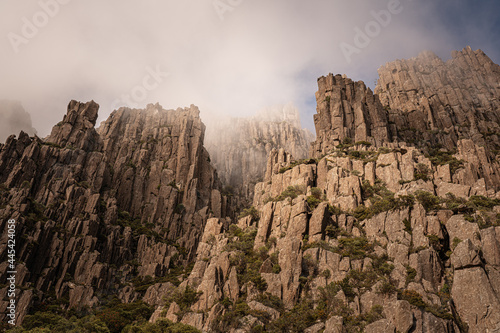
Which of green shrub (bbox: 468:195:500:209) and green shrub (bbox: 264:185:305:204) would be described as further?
green shrub (bbox: 264:185:305:204)

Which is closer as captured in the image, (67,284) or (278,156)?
(67,284)

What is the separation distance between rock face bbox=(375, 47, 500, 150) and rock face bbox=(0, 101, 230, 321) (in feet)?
233

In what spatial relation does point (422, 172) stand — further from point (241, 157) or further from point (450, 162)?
point (241, 157)

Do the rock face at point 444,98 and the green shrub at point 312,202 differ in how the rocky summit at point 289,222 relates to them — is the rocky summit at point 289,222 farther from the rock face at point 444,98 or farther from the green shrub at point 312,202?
the green shrub at point 312,202

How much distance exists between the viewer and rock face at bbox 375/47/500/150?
324 feet

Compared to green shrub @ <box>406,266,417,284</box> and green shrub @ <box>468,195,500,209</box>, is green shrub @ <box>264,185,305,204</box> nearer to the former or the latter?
green shrub @ <box>406,266,417,284</box>

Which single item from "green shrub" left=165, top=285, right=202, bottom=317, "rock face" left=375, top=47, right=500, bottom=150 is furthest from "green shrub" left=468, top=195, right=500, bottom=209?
"green shrub" left=165, top=285, right=202, bottom=317

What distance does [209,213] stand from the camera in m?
120

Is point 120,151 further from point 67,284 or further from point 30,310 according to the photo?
point 30,310

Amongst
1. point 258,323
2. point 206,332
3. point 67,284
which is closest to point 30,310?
point 67,284

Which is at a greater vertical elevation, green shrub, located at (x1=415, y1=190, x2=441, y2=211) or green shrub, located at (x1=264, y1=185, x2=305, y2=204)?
green shrub, located at (x1=264, y1=185, x2=305, y2=204)

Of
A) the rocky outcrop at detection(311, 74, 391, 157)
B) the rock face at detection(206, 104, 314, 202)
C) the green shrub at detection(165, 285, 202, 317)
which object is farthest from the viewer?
the rock face at detection(206, 104, 314, 202)

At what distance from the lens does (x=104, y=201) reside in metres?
107

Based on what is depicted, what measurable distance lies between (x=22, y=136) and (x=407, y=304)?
10519cm
